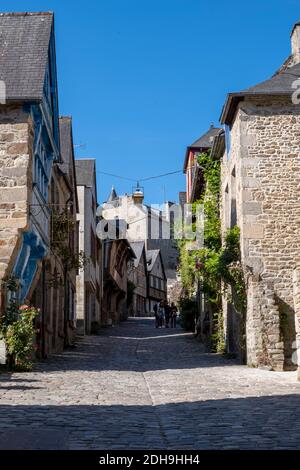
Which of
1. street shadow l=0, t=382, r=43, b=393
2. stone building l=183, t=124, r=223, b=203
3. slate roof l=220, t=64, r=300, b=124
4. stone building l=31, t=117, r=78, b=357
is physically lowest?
street shadow l=0, t=382, r=43, b=393

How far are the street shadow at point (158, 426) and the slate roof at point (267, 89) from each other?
8931mm

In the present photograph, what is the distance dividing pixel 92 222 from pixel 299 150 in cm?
1713

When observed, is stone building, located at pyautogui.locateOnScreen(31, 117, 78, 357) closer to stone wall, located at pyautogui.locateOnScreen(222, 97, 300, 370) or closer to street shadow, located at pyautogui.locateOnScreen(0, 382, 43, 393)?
stone wall, located at pyautogui.locateOnScreen(222, 97, 300, 370)

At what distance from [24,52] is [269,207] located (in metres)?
6.36

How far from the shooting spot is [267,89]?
52.5 feet

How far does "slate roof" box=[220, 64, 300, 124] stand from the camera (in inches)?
623

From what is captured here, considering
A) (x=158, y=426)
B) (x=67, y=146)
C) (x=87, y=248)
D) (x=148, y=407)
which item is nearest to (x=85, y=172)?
(x=87, y=248)

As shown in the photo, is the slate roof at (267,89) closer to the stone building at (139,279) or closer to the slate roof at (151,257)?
the stone building at (139,279)

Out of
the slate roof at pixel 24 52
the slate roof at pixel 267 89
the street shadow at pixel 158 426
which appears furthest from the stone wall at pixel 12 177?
the street shadow at pixel 158 426

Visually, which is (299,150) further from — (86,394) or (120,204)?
(120,204)

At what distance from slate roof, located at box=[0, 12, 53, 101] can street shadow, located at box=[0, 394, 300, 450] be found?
810 cm
